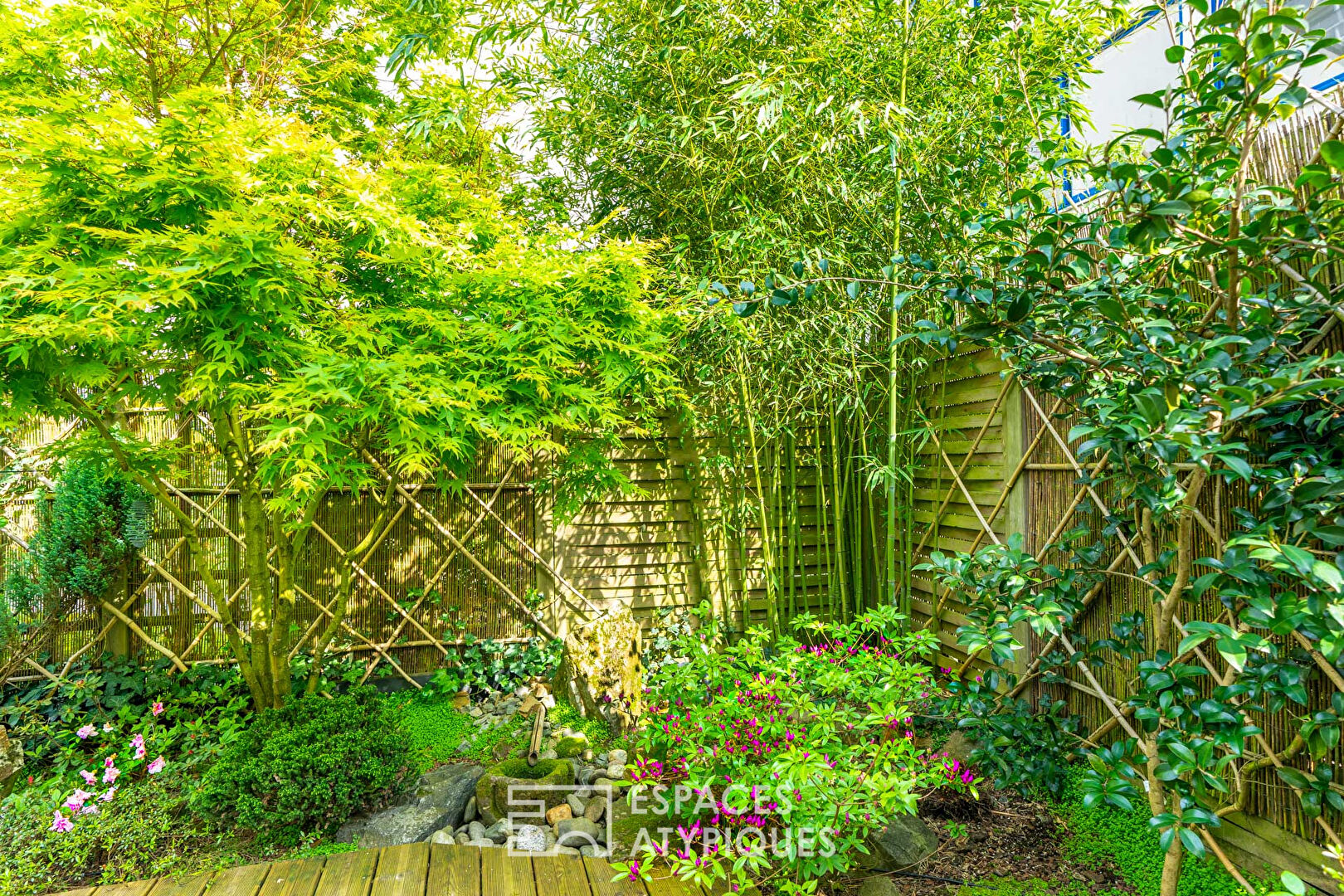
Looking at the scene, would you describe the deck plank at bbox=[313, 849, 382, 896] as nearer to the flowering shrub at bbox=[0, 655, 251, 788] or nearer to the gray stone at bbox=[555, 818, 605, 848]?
the gray stone at bbox=[555, 818, 605, 848]

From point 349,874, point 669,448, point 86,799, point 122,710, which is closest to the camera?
point 349,874

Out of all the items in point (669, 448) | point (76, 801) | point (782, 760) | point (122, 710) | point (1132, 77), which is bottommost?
point (76, 801)

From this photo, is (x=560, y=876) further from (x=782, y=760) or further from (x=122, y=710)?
(x=122, y=710)

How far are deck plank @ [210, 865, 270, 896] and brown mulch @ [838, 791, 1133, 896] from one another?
6.71 ft

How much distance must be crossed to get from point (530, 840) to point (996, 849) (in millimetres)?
1588

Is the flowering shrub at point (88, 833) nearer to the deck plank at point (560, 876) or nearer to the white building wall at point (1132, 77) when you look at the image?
the deck plank at point (560, 876)

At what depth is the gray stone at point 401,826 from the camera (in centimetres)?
246

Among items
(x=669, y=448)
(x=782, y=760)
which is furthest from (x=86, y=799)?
(x=669, y=448)

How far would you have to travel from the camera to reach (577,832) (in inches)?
95.8

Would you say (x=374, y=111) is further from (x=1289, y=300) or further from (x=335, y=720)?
(x=1289, y=300)

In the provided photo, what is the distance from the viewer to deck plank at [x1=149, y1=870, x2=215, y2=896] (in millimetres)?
2137

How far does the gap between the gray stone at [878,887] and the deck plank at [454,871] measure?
3.89 ft

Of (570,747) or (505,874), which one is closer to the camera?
(505,874)

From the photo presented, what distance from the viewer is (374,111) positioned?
3.54 meters
